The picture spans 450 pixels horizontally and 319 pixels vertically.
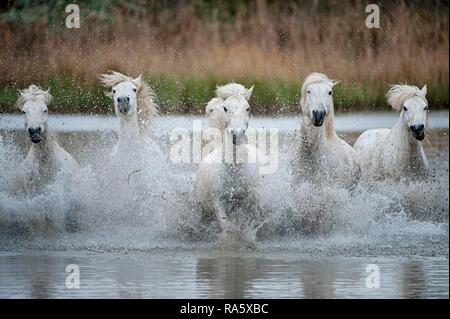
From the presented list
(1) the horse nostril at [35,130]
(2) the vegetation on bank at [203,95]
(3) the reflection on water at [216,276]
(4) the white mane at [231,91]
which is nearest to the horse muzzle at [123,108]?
(1) the horse nostril at [35,130]

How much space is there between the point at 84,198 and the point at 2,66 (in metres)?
4.80

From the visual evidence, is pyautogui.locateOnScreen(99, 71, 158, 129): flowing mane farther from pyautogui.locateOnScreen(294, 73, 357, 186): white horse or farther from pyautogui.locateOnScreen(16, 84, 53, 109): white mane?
pyautogui.locateOnScreen(294, 73, 357, 186): white horse

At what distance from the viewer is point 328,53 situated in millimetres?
17484

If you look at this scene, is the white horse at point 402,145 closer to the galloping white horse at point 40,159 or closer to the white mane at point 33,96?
the galloping white horse at point 40,159

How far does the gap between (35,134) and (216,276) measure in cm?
296

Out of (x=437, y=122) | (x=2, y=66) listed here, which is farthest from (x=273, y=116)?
(x=2, y=66)

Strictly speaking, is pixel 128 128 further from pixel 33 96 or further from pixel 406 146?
pixel 406 146

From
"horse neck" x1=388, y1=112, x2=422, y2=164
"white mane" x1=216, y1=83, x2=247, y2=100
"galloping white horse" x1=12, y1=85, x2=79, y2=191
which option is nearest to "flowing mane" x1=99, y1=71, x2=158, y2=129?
"galloping white horse" x1=12, y1=85, x2=79, y2=191

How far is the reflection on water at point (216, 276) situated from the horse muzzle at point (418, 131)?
1632 mm

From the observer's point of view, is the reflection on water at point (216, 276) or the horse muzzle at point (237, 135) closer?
the reflection on water at point (216, 276)

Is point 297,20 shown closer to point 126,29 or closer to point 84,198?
point 126,29

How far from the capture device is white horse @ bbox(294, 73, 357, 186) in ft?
38.0

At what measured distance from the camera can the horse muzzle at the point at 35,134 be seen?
11.9 meters
